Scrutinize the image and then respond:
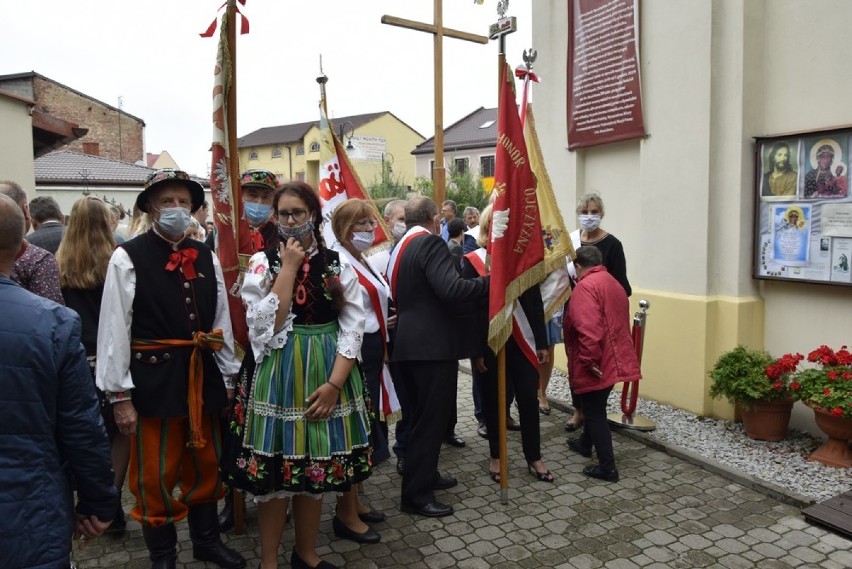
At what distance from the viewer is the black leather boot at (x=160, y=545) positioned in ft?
10.6

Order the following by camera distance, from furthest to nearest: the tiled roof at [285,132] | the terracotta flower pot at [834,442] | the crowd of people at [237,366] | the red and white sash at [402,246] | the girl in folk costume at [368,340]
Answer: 1. the tiled roof at [285,132]
2. the terracotta flower pot at [834,442]
3. the red and white sash at [402,246]
4. the girl in folk costume at [368,340]
5. the crowd of people at [237,366]

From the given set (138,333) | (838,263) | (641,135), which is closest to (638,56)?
(641,135)

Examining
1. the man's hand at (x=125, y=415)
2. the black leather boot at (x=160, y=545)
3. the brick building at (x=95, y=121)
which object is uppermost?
the brick building at (x=95, y=121)

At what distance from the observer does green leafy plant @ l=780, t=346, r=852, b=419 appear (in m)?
4.46

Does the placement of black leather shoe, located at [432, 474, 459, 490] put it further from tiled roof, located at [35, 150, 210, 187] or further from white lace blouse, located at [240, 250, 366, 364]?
tiled roof, located at [35, 150, 210, 187]

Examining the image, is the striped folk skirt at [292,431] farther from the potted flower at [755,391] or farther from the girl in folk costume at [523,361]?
the potted flower at [755,391]

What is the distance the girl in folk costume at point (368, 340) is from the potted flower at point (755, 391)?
9.04 feet

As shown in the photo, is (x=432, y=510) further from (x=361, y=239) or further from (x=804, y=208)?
(x=804, y=208)

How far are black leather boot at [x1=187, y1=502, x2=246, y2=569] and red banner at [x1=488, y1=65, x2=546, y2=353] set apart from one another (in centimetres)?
190

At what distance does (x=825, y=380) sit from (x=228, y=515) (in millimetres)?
4238

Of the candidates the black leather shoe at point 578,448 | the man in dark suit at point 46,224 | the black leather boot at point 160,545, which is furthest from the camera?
the black leather shoe at point 578,448

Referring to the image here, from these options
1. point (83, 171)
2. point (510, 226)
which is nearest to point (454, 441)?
point (510, 226)

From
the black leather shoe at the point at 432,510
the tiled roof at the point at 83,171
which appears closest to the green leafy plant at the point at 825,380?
the black leather shoe at the point at 432,510

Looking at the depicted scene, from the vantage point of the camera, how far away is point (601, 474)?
4.61m
